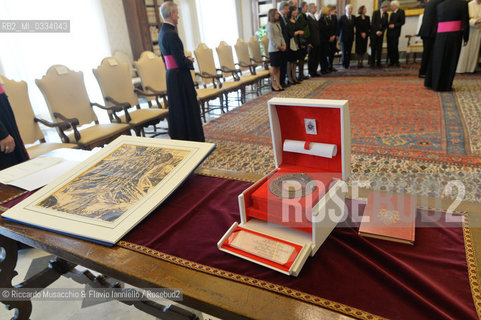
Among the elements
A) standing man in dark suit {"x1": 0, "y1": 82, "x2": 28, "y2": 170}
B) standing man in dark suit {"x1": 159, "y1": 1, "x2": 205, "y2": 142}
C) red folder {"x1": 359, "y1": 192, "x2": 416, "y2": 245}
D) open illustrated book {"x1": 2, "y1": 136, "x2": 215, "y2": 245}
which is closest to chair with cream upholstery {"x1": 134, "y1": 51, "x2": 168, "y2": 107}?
standing man in dark suit {"x1": 159, "y1": 1, "x2": 205, "y2": 142}

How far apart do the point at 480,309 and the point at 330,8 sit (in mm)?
9242

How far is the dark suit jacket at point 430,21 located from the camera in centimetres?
527

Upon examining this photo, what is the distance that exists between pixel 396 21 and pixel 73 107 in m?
8.53

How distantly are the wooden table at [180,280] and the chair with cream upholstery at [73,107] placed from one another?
7.41 ft

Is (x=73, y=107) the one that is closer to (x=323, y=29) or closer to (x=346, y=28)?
(x=323, y=29)

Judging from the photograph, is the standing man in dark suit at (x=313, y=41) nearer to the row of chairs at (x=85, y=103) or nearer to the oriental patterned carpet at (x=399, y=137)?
the oriental patterned carpet at (x=399, y=137)

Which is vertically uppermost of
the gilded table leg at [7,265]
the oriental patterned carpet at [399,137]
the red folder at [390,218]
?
the red folder at [390,218]

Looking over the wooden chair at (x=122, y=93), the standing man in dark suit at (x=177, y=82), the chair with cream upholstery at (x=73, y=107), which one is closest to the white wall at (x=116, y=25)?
the wooden chair at (x=122, y=93)

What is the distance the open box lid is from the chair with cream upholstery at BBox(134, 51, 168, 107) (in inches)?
133

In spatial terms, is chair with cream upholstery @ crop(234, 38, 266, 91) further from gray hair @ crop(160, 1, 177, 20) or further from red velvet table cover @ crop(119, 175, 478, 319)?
red velvet table cover @ crop(119, 175, 478, 319)

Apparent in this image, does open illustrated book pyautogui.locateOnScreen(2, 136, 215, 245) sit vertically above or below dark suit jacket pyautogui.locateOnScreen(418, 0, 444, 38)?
below

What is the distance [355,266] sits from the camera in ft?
2.24

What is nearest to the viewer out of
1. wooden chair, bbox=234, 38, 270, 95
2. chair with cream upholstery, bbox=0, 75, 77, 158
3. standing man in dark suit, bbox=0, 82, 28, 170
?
standing man in dark suit, bbox=0, 82, 28, 170

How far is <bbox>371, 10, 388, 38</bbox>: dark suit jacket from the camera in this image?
28.3 ft
